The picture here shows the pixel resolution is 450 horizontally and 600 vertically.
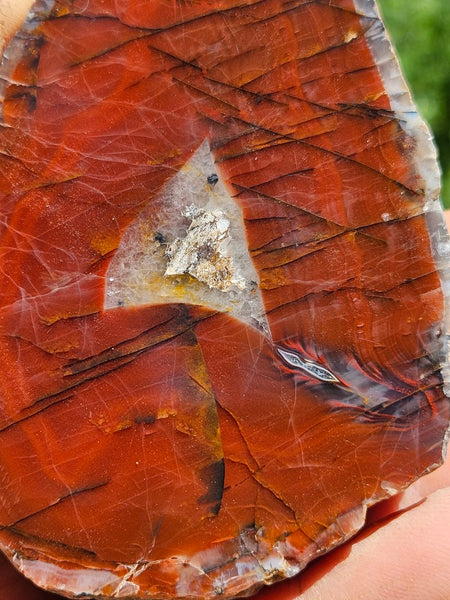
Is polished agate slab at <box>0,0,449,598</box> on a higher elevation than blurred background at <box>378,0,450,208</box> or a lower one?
lower

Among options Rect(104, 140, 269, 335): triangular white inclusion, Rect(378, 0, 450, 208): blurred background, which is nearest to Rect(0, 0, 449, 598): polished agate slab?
Rect(104, 140, 269, 335): triangular white inclusion

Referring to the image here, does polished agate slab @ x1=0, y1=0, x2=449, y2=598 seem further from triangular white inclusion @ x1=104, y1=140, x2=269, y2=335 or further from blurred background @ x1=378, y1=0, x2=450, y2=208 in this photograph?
blurred background @ x1=378, y1=0, x2=450, y2=208

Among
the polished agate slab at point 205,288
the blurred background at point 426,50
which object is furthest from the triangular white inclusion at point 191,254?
the blurred background at point 426,50

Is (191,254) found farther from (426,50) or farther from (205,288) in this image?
(426,50)

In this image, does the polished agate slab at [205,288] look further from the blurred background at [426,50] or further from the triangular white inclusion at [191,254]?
the blurred background at [426,50]

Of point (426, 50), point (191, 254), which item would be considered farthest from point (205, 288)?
point (426, 50)

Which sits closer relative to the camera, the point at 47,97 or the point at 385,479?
the point at 47,97

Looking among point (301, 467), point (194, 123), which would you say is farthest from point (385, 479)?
point (194, 123)

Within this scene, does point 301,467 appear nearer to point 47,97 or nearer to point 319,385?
point 319,385
